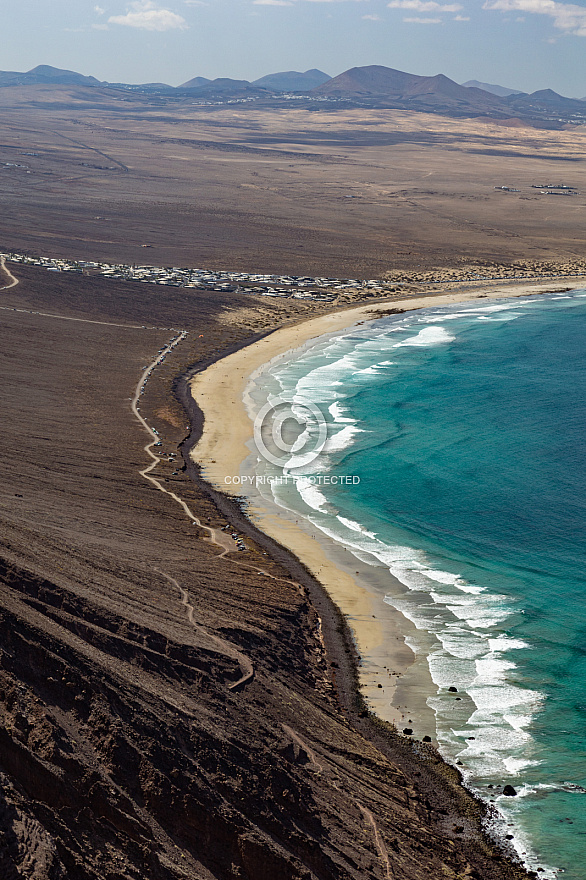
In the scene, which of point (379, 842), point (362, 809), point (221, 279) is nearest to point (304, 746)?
point (362, 809)

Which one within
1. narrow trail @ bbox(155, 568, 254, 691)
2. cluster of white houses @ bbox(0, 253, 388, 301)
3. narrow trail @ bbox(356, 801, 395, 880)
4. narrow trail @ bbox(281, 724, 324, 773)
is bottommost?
narrow trail @ bbox(356, 801, 395, 880)

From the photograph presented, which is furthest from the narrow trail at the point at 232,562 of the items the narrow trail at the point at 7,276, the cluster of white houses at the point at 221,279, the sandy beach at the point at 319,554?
the cluster of white houses at the point at 221,279

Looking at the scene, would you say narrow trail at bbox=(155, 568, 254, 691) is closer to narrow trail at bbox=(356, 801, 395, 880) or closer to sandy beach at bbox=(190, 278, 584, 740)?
sandy beach at bbox=(190, 278, 584, 740)

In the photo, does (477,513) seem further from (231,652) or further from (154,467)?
(231,652)

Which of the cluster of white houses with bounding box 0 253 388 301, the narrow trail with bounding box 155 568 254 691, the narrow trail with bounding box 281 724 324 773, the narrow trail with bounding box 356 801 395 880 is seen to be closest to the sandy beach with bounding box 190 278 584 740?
the narrow trail with bounding box 281 724 324 773

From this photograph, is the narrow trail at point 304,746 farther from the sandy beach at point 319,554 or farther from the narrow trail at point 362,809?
the sandy beach at point 319,554

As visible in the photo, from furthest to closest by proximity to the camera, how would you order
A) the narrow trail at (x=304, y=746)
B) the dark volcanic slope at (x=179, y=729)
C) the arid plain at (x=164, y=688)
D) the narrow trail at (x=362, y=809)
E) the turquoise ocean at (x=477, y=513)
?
the turquoise ocean at (x=477, y=513) < the narrow trail at (x=304, y=746) < the narrow trail at (x=362, y=809) < the arid plain at (x=164, y=688) < the dark volcanic slope at (x=179, y=729)
